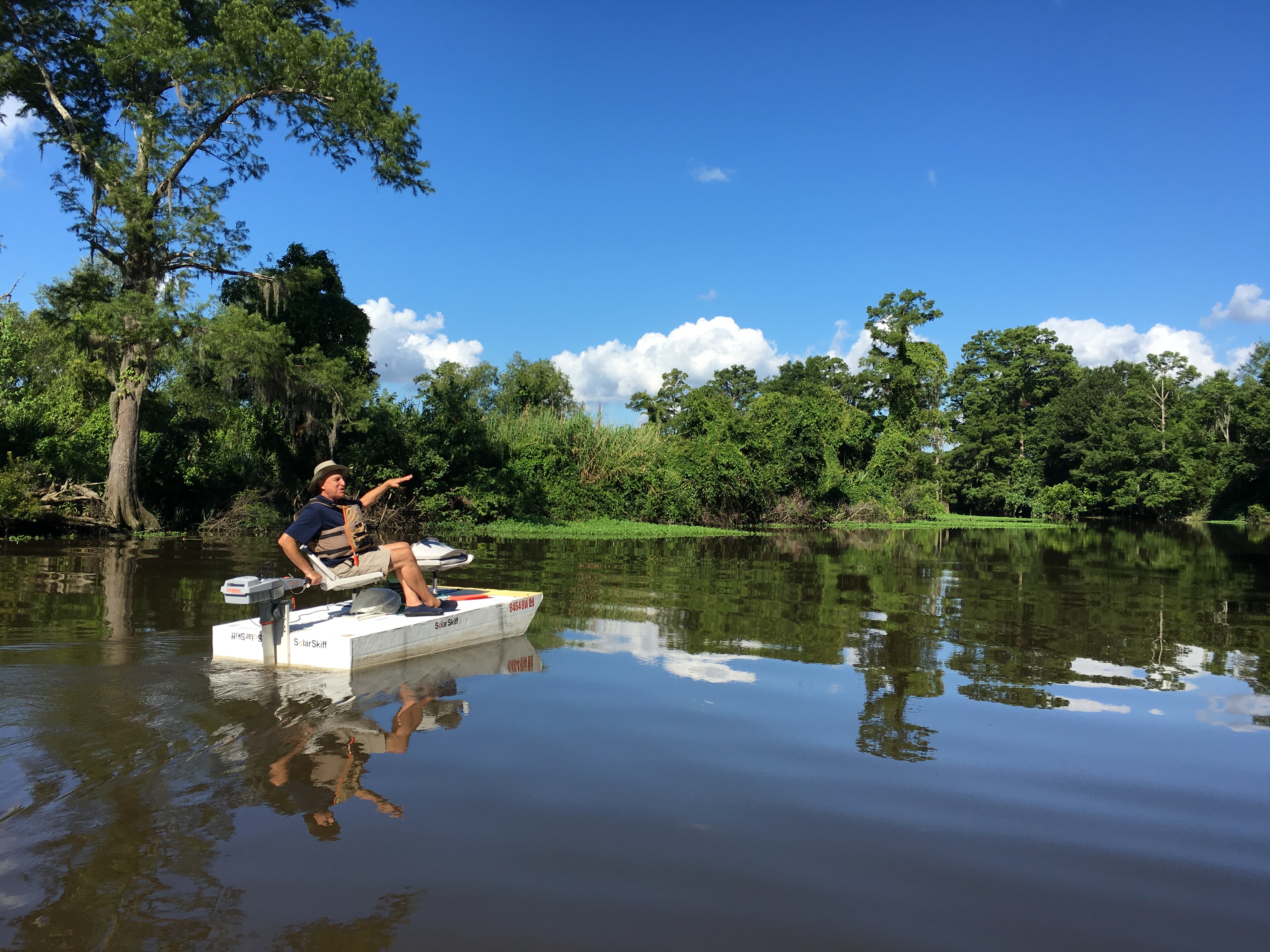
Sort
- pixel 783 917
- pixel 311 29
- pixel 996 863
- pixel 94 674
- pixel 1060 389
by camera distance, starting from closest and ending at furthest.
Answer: pixel 783 917, pixel 996 863, pixel 94 674, pixel 311 29, pixel 1060 389

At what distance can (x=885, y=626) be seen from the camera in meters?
10.9

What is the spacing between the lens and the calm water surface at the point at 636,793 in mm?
3520

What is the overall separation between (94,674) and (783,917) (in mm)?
5813

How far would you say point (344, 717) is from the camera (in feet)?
19.6

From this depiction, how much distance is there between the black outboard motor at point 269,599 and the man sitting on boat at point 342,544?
1.02 ft

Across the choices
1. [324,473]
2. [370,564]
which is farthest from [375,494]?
[370,564]

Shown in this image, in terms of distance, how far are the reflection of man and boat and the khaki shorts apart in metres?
0.88

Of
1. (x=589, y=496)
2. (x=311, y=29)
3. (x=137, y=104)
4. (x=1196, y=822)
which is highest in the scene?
(x=311, y=29)

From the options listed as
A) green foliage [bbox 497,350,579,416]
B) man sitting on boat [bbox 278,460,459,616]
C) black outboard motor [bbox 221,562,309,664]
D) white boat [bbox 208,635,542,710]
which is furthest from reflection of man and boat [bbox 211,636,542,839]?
green foliage [bbox 497,350,579,416]

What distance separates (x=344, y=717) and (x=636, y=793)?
2.29 metres

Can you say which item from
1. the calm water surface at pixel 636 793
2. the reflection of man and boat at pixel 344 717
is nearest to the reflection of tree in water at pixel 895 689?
the calm water surface at pixel 636 793

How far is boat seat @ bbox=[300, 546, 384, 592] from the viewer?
24.7 feet

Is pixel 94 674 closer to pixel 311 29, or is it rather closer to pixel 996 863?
pixel 996 863

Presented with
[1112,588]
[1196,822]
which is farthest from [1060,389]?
[1196,822]
